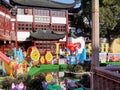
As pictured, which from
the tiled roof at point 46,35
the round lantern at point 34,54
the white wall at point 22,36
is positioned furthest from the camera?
the white wall at point 22,36

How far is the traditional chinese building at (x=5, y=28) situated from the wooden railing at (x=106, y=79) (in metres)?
19.5

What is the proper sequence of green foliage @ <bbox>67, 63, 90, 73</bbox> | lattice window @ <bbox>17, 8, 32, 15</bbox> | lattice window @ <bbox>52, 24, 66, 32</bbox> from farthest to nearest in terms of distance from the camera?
lattice window @ <bbox>52, 24, 66, 32</bbox>
lattice window @ <bbox>17, 8, 32, 15</bbox>
green foliage @ <bbox>67, 63, 90, 73</bbox>

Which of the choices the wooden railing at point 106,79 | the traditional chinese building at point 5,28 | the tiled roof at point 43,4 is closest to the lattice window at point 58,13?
the tiled roof at point 43,4

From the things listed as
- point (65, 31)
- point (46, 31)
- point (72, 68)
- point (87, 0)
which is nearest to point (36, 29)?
point (46, 31)

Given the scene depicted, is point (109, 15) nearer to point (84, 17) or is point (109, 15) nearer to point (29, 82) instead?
point (84, 17)

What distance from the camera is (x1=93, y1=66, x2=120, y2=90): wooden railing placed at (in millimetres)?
3865

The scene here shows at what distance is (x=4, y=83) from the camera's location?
399 inches

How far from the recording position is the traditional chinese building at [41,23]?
106ft

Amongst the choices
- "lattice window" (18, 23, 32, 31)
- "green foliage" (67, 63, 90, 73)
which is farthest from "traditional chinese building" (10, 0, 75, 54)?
"green foliage" (67, 63, 90, 73)

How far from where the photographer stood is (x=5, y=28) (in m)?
25.9

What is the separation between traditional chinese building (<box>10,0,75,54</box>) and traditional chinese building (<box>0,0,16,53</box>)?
129cm

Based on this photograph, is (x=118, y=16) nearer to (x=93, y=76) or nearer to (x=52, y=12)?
(x=52, y=12)

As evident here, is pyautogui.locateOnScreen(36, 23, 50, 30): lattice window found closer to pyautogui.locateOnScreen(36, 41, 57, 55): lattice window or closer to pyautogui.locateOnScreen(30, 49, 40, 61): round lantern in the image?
A: pyautogui.locateOnScreen(36, 41, 57, 55): lattice window

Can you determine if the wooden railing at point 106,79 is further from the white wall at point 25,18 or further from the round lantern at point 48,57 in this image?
the white wall at point 25,18
